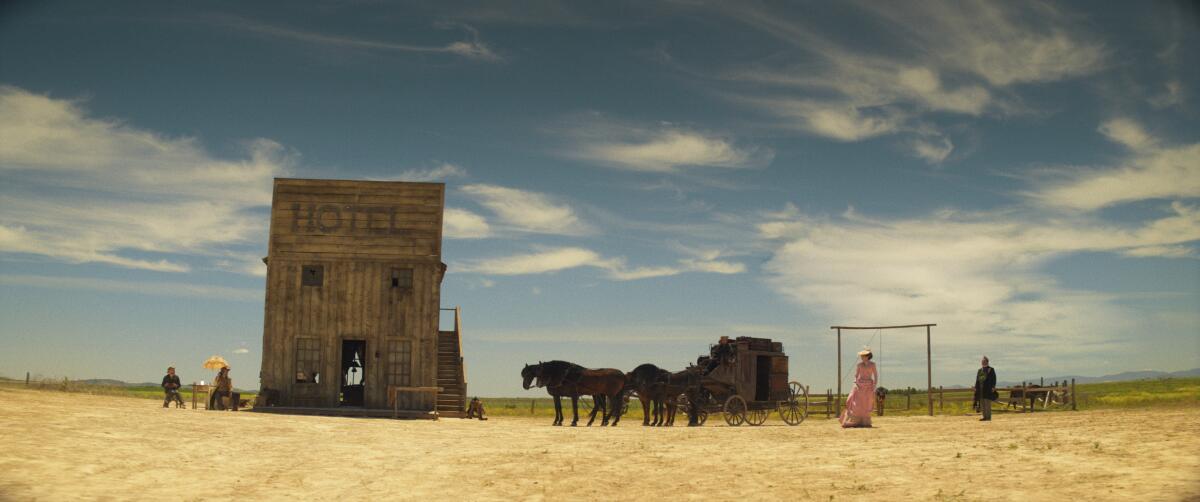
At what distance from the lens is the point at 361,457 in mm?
13992

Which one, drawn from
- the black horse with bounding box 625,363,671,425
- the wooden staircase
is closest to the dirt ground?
the black horse with bounding box 625,363,671,425

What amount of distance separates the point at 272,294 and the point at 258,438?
1180 centimetres

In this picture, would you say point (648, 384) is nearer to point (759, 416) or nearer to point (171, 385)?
point (759, 416)

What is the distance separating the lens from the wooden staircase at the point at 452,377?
28.0 metres

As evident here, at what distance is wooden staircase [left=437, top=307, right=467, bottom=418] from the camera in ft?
92.0

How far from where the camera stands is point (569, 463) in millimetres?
13625

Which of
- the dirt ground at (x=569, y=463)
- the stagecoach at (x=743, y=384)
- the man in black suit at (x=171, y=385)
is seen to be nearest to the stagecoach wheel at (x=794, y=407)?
the stagecoach at (x=743, y=384)

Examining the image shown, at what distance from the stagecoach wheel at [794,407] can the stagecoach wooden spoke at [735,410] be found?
1.60m

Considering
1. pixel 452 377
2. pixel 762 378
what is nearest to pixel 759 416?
pixel 762 378

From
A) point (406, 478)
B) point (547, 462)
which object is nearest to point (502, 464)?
point (547, 462)

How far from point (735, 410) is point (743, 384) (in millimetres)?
835

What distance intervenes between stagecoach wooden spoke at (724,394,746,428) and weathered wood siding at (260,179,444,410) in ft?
29.0

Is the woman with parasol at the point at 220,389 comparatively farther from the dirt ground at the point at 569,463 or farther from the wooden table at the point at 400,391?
the dirt ground at the point at 569,463

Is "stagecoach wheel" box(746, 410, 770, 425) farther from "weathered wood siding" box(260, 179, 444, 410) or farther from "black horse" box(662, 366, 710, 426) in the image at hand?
"weathered wood siding" box(260, 179, 444, 410)
